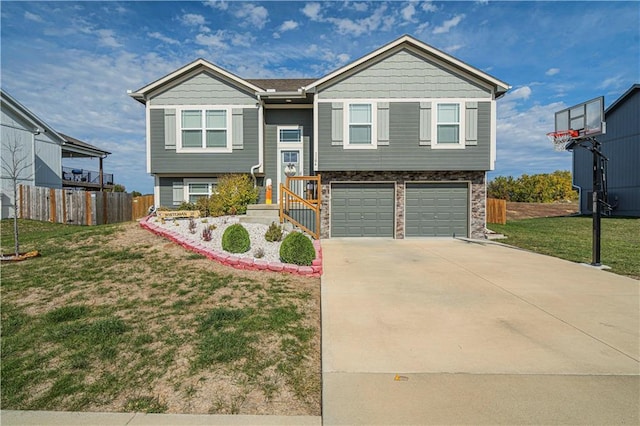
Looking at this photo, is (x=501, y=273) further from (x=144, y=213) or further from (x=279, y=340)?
(x=144, y=213)

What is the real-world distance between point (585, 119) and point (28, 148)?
25.4 metres

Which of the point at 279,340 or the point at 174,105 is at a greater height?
the point at 174,105

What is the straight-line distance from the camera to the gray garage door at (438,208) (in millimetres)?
13125

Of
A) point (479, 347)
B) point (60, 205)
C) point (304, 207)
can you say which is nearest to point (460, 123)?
point (304, 207)

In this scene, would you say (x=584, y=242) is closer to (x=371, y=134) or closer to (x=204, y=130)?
(x=371, y=134)

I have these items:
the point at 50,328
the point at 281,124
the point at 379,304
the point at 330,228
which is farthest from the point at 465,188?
the point at 50,328

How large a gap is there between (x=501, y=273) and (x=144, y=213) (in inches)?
770

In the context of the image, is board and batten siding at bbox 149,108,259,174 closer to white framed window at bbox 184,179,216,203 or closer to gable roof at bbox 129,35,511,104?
white framed window at bbox 184,179,216,203

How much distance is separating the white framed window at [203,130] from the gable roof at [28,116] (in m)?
10.7

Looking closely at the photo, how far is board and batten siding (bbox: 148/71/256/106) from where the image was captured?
13.6 metres

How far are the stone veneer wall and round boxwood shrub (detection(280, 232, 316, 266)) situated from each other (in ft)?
18.1

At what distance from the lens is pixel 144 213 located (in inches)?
786

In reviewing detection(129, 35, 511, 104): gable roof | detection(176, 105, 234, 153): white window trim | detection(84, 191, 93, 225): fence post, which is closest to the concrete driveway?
detection(129, 35, 511, 104): gable roof

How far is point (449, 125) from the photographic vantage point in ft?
42.0
